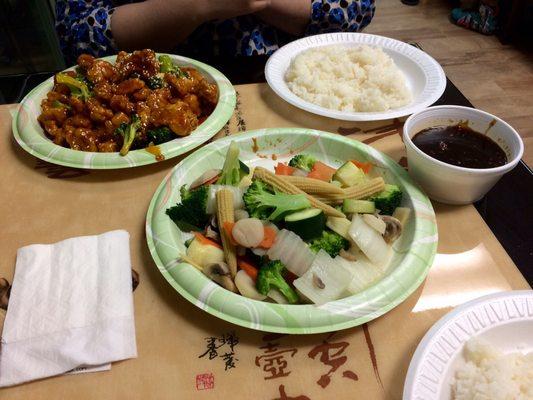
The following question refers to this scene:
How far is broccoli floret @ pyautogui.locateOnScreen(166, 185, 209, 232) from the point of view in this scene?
4.50 feet

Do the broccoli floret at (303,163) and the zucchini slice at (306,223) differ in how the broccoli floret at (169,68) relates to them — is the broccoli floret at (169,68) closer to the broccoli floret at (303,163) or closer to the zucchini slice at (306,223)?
the broccoli floret at (303,163)

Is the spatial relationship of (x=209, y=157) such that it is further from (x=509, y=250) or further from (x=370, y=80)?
(x=509, y=250)

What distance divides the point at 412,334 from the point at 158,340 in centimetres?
72

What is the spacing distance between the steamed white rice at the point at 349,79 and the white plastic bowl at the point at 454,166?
0.39m

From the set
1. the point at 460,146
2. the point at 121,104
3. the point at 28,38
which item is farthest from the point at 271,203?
the point at 28,38

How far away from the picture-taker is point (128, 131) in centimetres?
173

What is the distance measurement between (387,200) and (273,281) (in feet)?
1.68

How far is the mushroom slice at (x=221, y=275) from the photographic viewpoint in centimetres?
121

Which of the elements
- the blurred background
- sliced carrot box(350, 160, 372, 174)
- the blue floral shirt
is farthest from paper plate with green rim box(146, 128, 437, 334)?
the blurred background

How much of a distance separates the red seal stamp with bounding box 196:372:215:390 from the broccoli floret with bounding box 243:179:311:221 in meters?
0.48

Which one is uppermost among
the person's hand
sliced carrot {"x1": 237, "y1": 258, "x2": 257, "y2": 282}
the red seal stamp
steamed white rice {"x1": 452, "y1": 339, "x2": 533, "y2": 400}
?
the person's hand

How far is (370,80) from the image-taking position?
2.11m

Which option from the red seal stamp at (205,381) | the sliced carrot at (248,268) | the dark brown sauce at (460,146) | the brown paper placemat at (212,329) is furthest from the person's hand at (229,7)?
the red seal stamp at (205,381)

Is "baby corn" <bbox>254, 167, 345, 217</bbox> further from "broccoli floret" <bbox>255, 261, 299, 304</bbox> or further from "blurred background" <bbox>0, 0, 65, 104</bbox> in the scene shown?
"blurred background" <bbox>0, 0, 65, 104</bbox>
